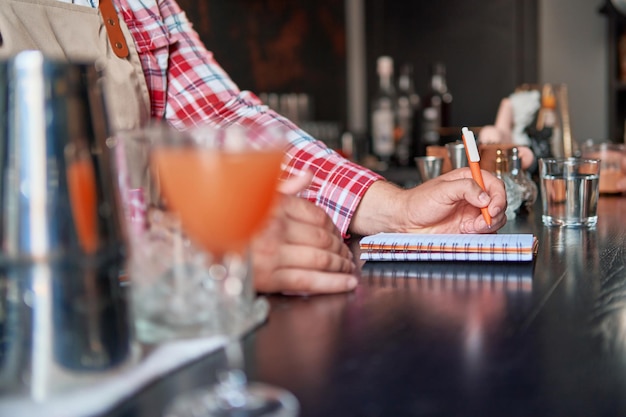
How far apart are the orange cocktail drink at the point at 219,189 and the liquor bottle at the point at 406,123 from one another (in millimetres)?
3004

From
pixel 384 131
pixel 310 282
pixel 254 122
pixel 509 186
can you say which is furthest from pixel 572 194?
pixel 384 131

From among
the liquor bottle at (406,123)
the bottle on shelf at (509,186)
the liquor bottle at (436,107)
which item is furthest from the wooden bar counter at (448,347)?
the liquor bottle at (406,123)

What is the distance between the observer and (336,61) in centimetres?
414

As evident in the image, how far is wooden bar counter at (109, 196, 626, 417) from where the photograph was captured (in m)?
0.47

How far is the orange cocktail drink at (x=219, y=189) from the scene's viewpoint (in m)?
0.47

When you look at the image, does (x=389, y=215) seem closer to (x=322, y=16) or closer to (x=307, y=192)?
(x=307, y=192)

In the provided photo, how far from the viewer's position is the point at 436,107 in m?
3.61

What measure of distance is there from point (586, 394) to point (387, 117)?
9.59ft

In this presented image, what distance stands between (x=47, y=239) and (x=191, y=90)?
901 millimetres

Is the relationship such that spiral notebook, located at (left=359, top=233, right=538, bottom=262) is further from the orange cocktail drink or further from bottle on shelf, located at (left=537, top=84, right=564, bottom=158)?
bottle on shelf, located at (left=537, top=84, right=564, bottom=158)

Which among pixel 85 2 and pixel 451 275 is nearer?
pixel 451 275

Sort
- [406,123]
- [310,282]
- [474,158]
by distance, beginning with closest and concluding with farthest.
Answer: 1. [310,282]
2. [474,158]
3. [406,123]

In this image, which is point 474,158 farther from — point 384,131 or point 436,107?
point 436,107

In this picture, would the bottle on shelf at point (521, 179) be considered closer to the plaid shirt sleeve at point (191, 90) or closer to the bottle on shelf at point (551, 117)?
the plaid shirt sleeve at point (191, 90)
